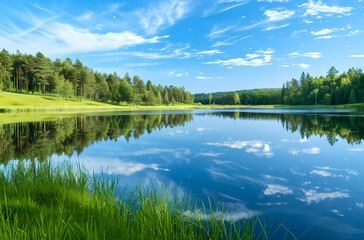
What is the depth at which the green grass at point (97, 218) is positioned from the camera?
293 cm

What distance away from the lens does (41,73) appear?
3009 inches

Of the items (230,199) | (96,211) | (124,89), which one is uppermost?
(124,89)

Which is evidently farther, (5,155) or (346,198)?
(5,155)

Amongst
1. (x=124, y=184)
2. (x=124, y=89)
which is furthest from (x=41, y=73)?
(x=124, y=184)

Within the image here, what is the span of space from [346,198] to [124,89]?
89.1m

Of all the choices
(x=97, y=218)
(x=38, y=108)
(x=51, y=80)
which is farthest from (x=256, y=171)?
(x=51, y=80)

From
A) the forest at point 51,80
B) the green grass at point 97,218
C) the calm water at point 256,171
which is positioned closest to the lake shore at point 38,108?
the forest at point 51,80

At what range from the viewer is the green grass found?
2932mm

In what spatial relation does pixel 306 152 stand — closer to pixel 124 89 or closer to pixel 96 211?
pixel 96 211

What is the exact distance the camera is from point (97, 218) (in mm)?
3566

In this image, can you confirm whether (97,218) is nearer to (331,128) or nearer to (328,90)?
(331,128)

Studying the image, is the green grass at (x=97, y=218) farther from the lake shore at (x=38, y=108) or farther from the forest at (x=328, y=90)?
the forest at (x=328, y=90)

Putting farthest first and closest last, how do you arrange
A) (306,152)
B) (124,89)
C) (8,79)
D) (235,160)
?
1. (124,89)
2. (8,79)
3. (306,152)
4. (235,160)

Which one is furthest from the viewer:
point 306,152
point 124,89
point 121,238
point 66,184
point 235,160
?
point 124,89
